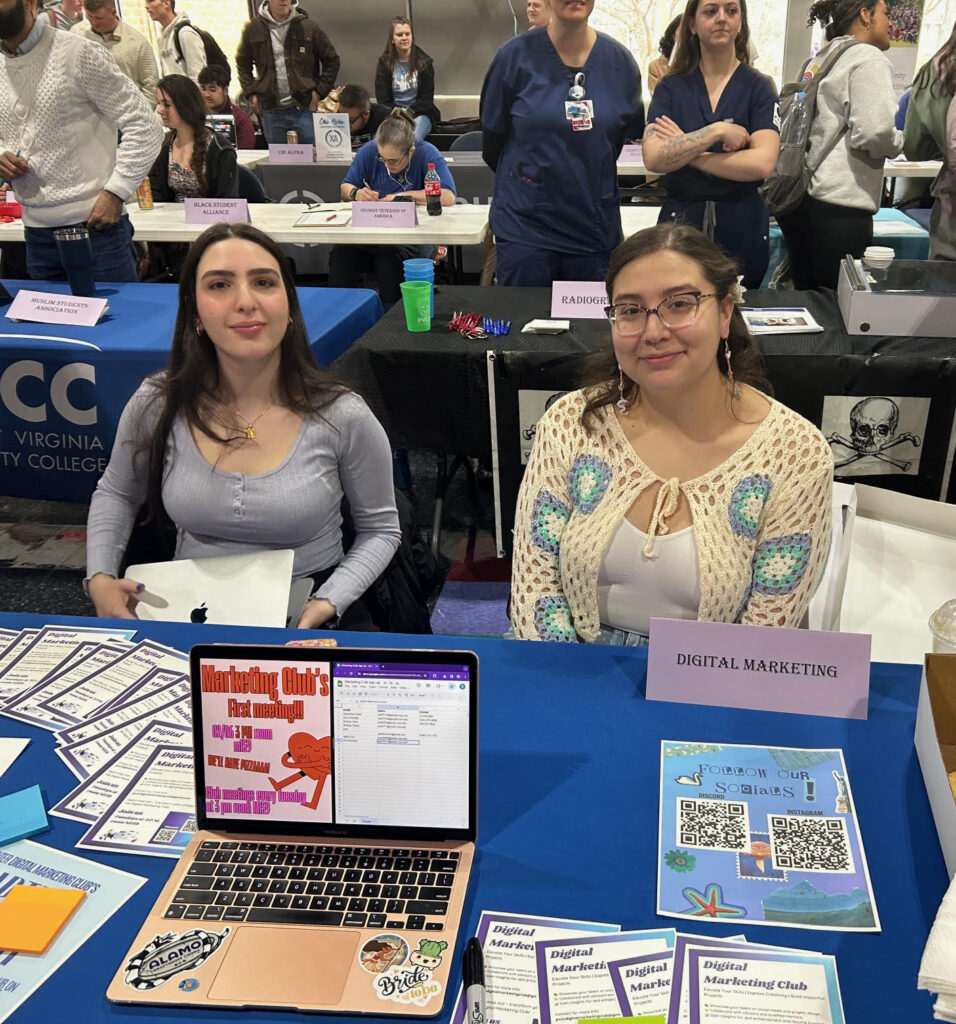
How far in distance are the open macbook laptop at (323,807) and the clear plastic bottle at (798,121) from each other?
10.0 ft

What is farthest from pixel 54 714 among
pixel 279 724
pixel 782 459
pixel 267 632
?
pixel 782 459

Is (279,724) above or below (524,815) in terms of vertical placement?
above

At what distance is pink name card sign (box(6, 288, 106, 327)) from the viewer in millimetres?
2766

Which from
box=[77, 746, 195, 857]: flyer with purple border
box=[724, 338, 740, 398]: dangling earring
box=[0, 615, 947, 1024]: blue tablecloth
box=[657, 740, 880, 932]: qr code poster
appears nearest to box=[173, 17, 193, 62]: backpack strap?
box=[724, 338, 740, 398]: dangling earring

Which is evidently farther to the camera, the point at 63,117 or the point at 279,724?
the point at 63,117

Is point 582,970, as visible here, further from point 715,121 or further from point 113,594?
point 715,121

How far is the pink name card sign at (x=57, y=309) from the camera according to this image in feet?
9.07

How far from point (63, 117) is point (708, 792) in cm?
304

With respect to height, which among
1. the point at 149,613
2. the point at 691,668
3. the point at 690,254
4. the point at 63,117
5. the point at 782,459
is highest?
the point at 63,117

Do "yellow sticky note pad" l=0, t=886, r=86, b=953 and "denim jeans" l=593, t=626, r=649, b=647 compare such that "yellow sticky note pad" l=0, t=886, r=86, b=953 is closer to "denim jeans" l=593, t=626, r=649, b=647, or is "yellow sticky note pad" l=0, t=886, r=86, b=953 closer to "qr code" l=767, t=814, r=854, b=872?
"qr code" l=767, t=814, r=854, b=872

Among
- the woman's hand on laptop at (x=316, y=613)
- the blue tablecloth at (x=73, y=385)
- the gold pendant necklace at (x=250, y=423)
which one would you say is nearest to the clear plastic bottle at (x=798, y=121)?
the blue tablecloth at (x=73, y=385)

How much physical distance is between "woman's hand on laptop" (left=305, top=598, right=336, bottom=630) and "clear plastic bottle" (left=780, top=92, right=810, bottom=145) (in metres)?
2.62

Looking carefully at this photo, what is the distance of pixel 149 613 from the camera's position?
163 centimetres

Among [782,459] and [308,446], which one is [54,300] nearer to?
[308,446]
